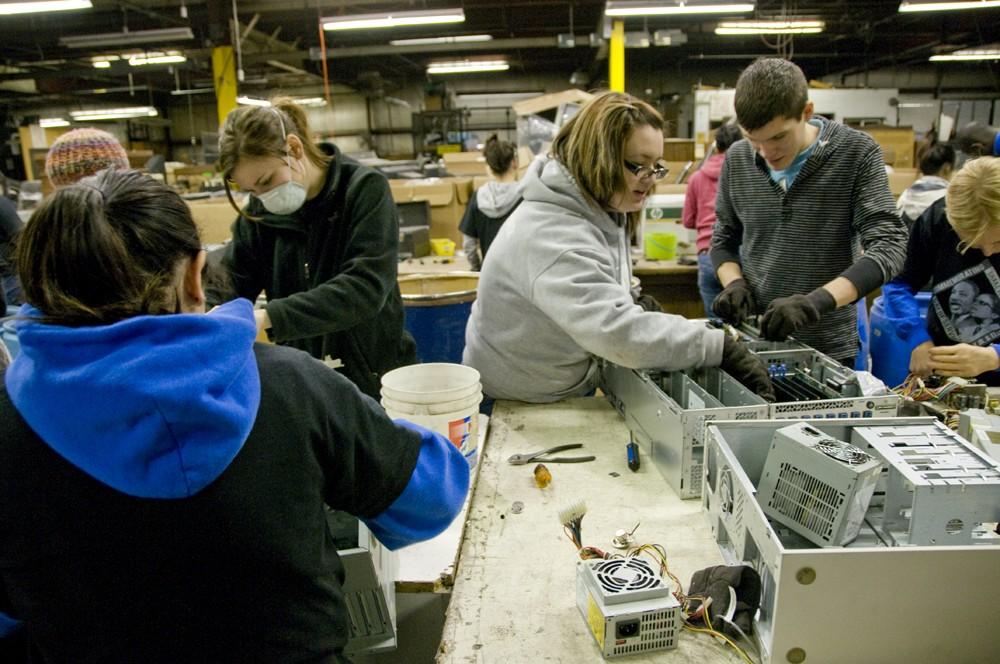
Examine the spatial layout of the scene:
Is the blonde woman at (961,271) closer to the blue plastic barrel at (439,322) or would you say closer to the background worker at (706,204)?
the background worker at (706,204)

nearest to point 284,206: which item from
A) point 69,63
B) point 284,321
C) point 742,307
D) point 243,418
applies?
point 284,321

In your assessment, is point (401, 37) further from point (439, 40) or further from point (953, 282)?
point (953, 282)

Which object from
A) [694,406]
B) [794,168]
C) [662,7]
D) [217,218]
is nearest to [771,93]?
[794,168]

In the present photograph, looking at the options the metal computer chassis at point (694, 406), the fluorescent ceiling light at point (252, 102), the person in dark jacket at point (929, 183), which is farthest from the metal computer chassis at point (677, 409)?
the person in dark jacket at point (929, 183)

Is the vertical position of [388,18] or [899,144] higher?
[388,18]

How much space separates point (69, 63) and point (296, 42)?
3.48 m

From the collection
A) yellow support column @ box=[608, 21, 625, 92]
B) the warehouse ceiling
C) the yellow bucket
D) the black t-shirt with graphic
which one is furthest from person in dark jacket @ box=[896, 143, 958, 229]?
the warehouse ceiling

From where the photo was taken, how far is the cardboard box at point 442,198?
185 inches

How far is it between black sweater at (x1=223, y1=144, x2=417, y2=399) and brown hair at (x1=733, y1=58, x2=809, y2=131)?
95 centimetres

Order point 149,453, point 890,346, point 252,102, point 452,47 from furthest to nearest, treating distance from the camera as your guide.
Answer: point 452,47 < point 252,102 < point 890,346 < point 149,453

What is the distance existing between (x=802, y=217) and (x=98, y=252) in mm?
1729

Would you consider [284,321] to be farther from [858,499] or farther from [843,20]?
[843,20]

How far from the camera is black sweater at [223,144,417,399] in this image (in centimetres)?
159

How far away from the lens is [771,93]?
1.68 m
